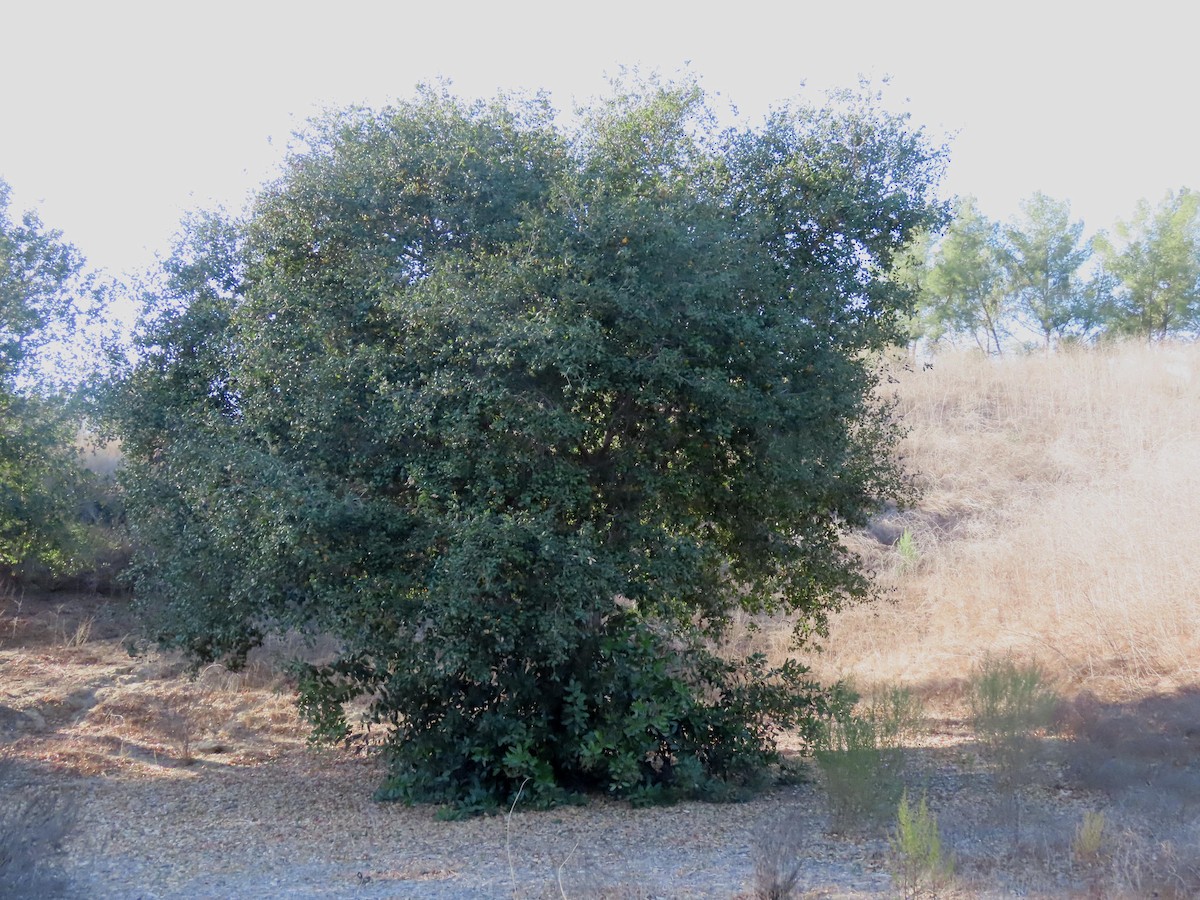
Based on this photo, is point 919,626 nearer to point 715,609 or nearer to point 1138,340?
point 715,609

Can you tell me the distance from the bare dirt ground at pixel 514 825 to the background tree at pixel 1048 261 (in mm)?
22688

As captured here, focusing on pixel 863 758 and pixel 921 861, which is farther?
pixel 863 758

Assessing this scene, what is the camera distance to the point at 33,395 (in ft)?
39.9

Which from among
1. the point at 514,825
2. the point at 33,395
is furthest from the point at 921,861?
the point at 33,395

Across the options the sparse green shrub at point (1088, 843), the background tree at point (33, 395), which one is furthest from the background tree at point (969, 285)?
the sparse green shrub at point (1088, 843)

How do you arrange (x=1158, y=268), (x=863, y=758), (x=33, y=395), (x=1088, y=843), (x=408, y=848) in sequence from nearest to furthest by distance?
(x=1088, y=843), (x=408, y=848), (x=863, y=758), (x=33, y=395), (x=1158, y=268)

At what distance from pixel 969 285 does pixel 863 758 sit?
28727mm

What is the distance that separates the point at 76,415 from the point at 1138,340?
99.8 feet

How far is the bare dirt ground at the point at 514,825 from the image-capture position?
646 cm

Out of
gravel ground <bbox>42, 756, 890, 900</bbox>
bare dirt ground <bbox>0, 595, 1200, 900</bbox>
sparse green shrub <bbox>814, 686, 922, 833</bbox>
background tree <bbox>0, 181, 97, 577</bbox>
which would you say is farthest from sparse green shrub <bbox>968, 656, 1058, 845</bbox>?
background tree <bbox>0, 181, 97, 577</bbox>

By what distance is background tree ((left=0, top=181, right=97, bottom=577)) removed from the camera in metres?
12.0

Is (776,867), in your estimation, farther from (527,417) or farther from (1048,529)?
(1048,529)

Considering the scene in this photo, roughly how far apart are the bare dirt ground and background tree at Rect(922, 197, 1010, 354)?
2196cm

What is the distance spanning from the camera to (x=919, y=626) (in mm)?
19344
